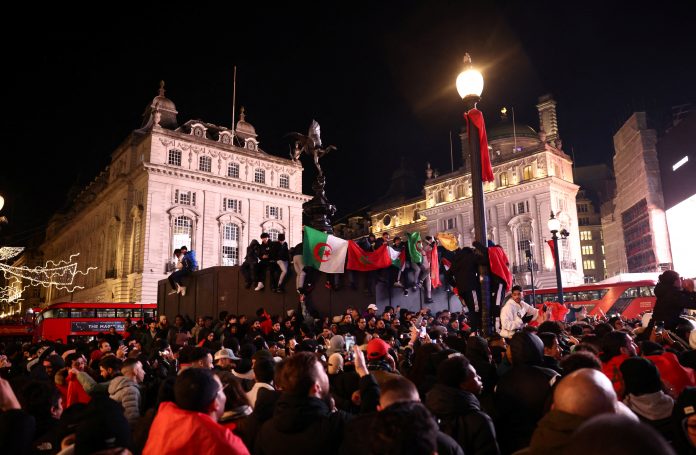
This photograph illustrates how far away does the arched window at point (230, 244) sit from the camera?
57812mm

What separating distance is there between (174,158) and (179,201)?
4767 mm

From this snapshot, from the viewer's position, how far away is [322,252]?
1667 cm

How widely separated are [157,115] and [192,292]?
4086 cm

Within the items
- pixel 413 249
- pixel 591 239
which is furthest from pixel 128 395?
pixel 591 239

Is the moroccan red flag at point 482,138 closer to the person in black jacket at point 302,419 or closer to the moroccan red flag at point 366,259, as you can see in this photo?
the person in black jacket at point 302,419

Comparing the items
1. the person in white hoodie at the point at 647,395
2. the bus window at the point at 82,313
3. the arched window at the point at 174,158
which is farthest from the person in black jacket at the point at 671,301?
the arched window at the point at 174,158

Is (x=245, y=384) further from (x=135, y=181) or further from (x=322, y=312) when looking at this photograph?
(x=135, y=181)

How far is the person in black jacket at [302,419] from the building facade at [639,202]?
5970 centimetres

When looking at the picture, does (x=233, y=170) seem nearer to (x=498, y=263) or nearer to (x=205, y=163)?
(x=205, y=163)

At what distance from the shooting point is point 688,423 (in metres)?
3.46

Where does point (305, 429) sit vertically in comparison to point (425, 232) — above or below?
below

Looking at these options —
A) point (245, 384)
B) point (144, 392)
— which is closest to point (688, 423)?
point (245, 384)

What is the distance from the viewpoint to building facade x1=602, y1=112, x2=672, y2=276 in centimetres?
5966

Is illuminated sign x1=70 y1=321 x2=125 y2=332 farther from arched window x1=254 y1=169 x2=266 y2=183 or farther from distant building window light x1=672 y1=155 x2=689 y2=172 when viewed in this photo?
distant building window light x1=672 y1=155 x2=689 y2=172
